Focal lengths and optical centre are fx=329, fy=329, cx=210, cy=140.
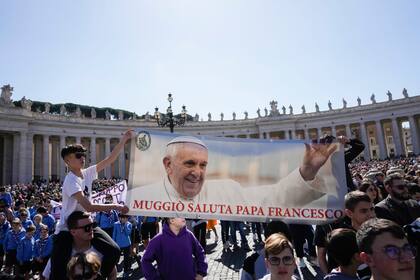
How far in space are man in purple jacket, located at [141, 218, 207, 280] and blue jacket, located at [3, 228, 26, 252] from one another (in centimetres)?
710

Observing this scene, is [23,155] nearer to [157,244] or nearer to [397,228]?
[157,244]

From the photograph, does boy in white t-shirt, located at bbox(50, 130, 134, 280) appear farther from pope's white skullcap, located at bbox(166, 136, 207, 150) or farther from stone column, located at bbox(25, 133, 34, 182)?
stone column, located at bbox(25, 133, 34, 182)

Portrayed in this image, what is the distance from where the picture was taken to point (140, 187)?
5012mm

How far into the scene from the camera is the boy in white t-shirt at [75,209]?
3.66m

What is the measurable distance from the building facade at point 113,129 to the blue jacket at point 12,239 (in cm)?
3721

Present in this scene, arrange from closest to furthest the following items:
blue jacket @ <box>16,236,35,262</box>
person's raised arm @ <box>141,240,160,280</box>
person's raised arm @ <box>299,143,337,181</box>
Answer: person's raised arm @ <box>141,240,160,280</box> → person's raised arm @ <box>299,143,337,181</box> → blue jacket @ <box>16,236,35,262</box>

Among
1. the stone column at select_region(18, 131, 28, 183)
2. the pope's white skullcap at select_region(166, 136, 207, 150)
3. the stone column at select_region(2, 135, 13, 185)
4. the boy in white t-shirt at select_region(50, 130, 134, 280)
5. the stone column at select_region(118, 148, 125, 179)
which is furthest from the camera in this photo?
the stone column at select_region(118, 148, 125, 179)

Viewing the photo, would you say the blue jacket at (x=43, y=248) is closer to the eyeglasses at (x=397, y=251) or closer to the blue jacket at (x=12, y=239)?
the blue jacket at (x=12, y=239)

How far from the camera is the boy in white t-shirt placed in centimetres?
366

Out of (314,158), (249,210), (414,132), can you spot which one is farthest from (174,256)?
(414,132)

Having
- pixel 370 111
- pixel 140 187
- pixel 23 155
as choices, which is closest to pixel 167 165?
pixel 140 187

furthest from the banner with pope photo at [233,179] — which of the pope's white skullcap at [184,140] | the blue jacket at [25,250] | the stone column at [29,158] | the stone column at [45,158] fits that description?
the stone column at [45,158]

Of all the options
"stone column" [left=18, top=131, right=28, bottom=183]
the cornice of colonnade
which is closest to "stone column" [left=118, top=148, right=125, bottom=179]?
the cornice of colonnade

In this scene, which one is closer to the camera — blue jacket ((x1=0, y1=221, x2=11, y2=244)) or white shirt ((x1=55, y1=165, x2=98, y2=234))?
white shirt ((x1=55, y1=165, x2=98, y2=234))
